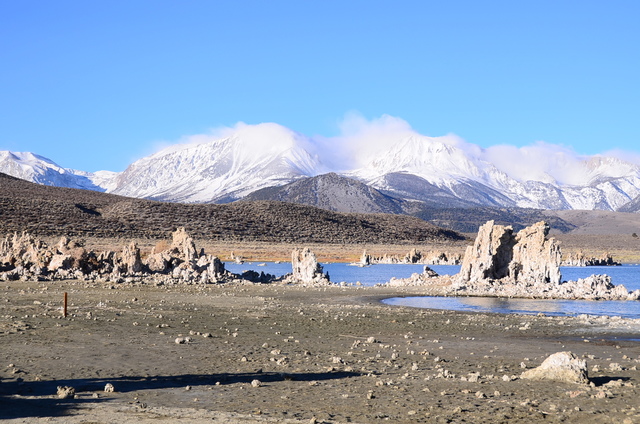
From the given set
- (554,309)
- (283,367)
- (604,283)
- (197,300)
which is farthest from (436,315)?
(604,283)

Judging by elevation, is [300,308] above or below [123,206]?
below

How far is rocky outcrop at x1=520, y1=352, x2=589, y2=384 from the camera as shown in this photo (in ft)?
50.3

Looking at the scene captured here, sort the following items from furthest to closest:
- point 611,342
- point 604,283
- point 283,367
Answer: point 604,283
point 611,342
point 283,367

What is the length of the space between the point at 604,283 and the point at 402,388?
111 feet

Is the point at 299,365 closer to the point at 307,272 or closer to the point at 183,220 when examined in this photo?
the point at 307,272

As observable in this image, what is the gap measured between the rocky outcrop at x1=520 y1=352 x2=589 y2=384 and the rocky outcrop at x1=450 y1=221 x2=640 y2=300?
28.6 meters

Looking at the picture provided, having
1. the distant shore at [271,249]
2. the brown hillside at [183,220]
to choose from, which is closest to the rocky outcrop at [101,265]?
the distant shore at [271,249]

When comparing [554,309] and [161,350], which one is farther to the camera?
[554,309]

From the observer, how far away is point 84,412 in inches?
486

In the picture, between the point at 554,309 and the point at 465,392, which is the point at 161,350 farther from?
the point at 554,309

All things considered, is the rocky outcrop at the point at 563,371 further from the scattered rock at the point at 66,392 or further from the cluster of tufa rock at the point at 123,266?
the cluster of tufa rock at the point at 123,266

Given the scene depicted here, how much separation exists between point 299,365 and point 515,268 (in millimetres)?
35030

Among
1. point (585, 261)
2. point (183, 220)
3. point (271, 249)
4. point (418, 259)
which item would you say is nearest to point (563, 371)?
point (418, 259)

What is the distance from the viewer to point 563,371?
50.7 ft
